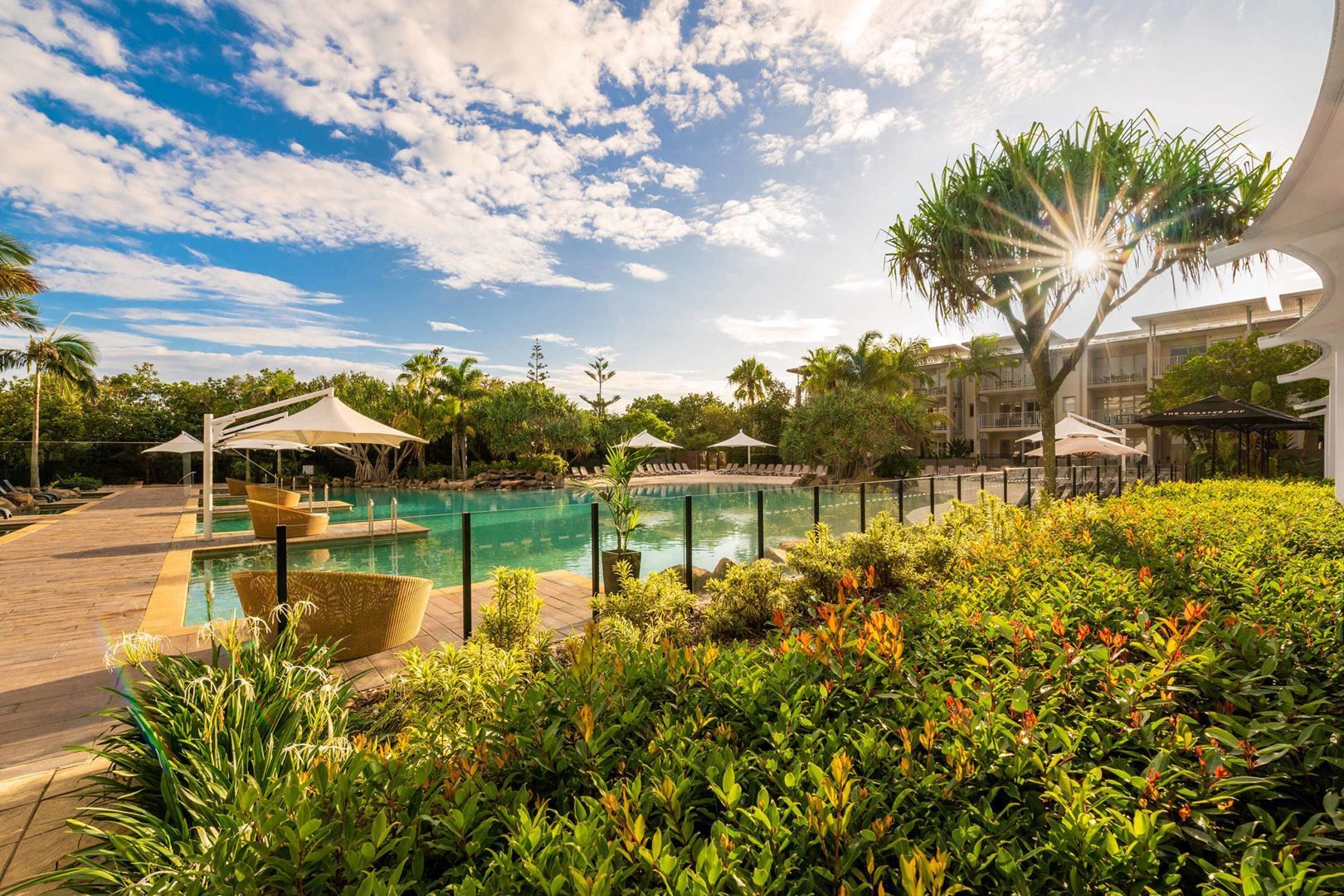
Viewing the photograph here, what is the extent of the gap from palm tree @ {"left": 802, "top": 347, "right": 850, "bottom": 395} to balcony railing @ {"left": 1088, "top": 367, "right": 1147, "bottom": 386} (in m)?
17.9

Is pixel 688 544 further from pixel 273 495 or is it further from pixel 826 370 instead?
pixel 826 370

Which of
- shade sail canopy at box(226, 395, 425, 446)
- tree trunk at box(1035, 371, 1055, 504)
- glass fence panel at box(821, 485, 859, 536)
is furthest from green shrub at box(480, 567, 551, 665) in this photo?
tree trunk at box(1035, 371, 1055, 504)

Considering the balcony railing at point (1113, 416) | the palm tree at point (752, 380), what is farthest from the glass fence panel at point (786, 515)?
the balcony railing at point (1113, 416)

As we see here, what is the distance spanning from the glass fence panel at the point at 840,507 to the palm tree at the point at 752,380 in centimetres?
3392

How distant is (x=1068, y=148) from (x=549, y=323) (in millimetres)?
40217

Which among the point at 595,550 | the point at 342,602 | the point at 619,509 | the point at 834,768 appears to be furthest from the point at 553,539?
the point at 834,768

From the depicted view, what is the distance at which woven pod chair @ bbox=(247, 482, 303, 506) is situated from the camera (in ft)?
42.0

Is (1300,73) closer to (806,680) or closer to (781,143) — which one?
(781,143)

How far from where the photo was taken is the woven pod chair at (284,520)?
9695 millimetres

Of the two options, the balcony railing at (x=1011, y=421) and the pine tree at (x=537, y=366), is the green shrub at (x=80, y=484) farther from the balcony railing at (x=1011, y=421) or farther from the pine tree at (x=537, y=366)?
the balcony railing at (x=1011, y=421)

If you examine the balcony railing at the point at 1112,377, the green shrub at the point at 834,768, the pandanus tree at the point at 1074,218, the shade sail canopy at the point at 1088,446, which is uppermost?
the balcony railing at the point at 1112,377

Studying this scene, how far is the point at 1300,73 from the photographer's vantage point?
5746 millimetres

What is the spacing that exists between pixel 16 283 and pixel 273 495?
356 inches

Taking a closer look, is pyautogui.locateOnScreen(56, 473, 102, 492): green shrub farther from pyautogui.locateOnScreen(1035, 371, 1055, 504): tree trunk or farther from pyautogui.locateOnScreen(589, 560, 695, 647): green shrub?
pyautogui.locateOnScreen(1035, 371, 1055, 504): tree trunk
